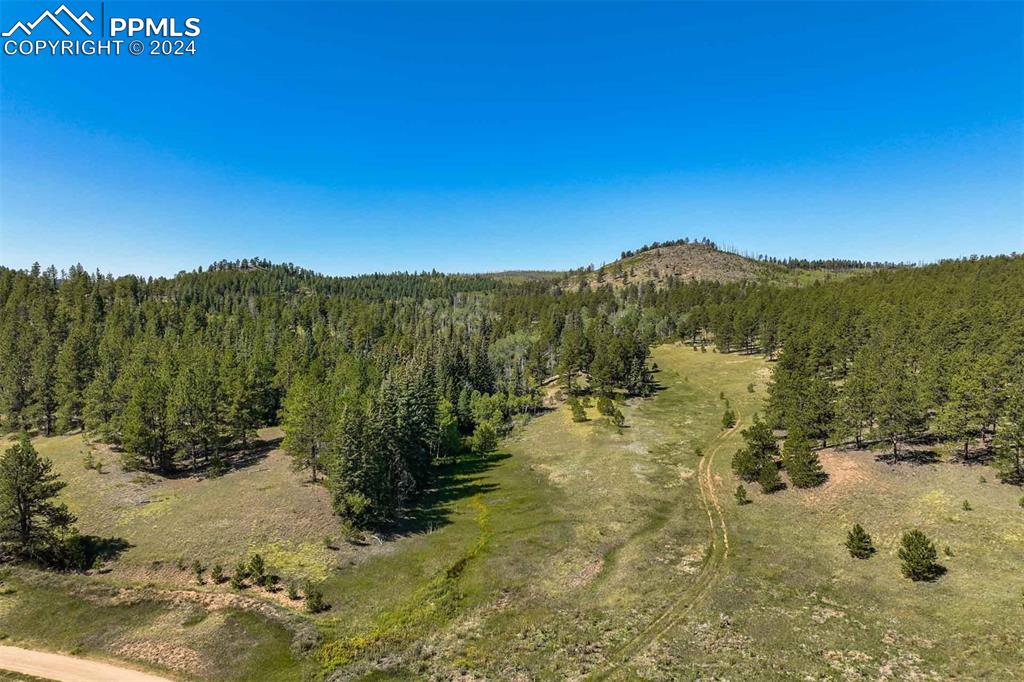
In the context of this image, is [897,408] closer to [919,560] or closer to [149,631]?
[919,560]

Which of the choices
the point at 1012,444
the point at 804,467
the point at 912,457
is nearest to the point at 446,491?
the point at 804,467

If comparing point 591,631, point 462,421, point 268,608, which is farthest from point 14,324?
point 591,631

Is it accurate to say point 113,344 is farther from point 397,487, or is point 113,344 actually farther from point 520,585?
point 520,585

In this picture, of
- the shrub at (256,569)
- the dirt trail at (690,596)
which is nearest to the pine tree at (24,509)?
the shrub at (256,569)

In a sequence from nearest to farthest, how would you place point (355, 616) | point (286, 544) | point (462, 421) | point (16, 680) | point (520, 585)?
1. point (16, 680)
2. point (355, 616)
3. point (520, 585)
4. point (286, 544)
5. point (462, 421)

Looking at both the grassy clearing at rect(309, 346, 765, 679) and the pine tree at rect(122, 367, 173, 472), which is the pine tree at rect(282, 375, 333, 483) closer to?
the grassy clearing at rect(309, 346, 765, 679)

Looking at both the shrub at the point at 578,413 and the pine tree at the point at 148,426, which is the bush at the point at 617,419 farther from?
the pine tree at the point at 148,426
